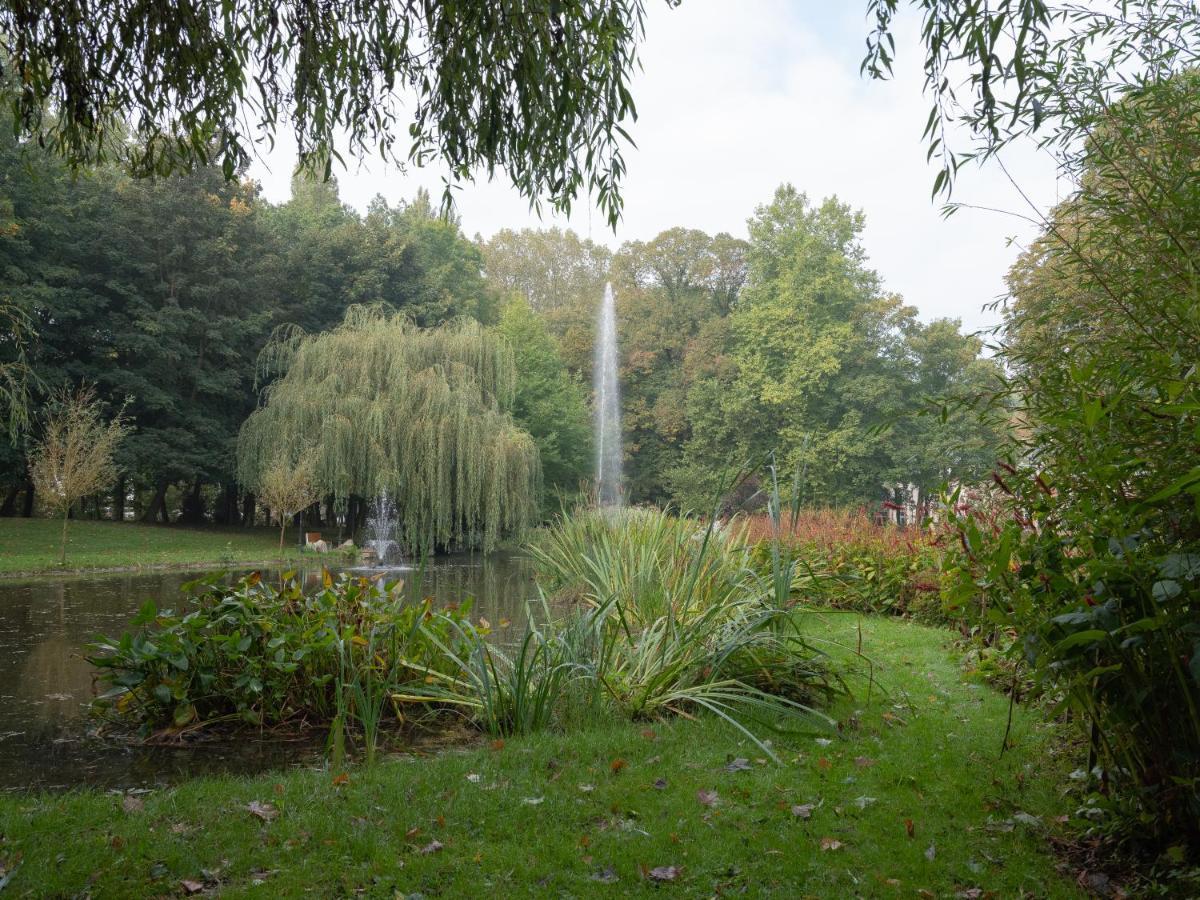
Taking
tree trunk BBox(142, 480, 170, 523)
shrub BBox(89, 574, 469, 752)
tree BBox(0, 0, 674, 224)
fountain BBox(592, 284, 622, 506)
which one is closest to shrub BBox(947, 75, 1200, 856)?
tree BBox(0, 0, 674, 224)

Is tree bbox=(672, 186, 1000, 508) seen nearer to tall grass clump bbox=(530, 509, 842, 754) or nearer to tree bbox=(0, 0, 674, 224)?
tall grass clump bbox=(530, 509, 842, 754)

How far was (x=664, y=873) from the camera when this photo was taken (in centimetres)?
281

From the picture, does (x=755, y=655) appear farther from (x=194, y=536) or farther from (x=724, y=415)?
(x=724, y=415)

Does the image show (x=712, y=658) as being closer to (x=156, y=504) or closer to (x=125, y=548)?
(x=125, y=548)

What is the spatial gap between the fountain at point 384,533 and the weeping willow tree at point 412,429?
34cm

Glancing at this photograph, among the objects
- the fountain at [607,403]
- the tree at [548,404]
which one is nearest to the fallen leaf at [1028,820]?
the tree at [548,404]

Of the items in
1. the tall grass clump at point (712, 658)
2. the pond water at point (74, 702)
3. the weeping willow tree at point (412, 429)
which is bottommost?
the pond water at point (74, 702)

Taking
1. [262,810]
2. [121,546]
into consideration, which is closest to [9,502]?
[121,546]

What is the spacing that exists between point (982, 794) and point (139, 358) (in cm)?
2643

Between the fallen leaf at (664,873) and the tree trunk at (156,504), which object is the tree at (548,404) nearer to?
the tree trunk at (156,504)

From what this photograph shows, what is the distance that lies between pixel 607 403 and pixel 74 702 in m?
30.0

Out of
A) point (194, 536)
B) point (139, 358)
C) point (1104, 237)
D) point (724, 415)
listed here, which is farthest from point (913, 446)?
point (1104, 237)

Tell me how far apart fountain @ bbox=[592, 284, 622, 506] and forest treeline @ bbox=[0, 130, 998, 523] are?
21.6 inches

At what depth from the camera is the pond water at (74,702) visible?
4242 mm
